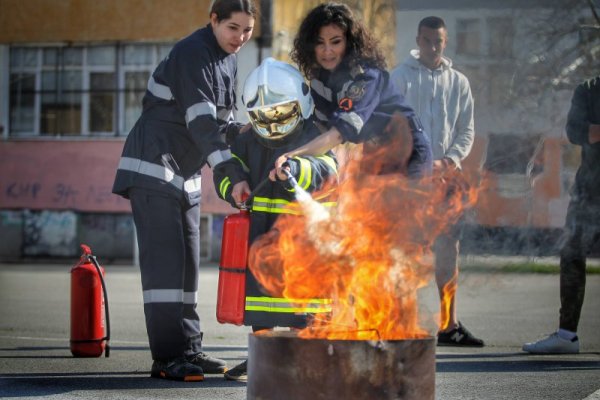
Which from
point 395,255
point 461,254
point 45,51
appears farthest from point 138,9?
point 395,255

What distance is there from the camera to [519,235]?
20.8 ft

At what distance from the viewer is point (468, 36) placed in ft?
20.9

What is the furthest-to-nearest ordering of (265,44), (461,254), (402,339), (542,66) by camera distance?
1. (265,44)
2. (461,254)
3. (542,66)
4. (402,339)

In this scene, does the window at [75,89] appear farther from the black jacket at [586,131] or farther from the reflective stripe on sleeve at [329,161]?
the reflective stripe on sleeve at [329,161]

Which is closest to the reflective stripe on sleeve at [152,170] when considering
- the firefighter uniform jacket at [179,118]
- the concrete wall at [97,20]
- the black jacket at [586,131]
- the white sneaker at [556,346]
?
the firefighter uniform jacket at [179,118]

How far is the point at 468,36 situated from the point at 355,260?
2.48 meters

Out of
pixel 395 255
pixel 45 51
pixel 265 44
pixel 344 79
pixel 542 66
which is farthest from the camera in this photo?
pixel 45 51

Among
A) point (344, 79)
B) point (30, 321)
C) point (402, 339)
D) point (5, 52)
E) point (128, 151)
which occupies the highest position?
point (5, 52)

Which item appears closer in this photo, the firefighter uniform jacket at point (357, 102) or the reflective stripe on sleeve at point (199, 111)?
the firefighter uniform jacket at point (357, 102)

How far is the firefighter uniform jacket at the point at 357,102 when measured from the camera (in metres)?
5.27

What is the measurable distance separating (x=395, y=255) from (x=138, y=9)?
17402mm

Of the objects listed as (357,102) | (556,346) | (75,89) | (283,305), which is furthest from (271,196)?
(75,89)

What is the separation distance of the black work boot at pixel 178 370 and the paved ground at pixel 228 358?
66mm

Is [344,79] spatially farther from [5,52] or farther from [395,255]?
[5,52]
